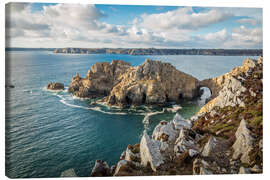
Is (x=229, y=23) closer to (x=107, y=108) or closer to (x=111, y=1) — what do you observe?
(x=111, y=1)

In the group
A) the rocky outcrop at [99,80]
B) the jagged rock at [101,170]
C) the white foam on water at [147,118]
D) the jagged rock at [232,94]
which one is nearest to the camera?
the jagged rock at [101,170]

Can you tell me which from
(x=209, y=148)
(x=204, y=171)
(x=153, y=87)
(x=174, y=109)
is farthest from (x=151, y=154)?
(x=153, y=87)

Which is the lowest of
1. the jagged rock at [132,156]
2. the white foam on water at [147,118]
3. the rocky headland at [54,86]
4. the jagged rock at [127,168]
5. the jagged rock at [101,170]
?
the white foam on water at [147,118]

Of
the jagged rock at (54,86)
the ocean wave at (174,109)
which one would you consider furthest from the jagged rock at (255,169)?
the jagged rock at (54,86)

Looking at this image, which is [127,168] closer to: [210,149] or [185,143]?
[185,143]

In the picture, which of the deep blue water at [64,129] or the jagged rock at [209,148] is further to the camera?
the deep blue water at [64,129]

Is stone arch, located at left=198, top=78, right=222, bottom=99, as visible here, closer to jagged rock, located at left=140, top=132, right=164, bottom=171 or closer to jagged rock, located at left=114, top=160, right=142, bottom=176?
jagged rock, located at left=140, top=132, right=164, bottom=171

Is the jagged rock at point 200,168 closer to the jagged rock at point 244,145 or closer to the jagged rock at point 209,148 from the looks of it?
the jagged rock at point 209,148
